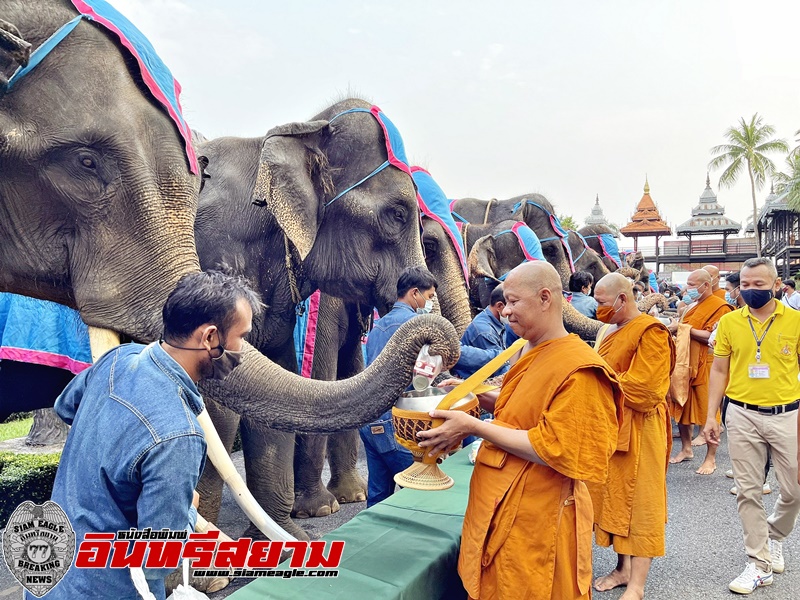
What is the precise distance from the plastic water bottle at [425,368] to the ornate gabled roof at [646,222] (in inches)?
1974

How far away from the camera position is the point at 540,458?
5.94ft

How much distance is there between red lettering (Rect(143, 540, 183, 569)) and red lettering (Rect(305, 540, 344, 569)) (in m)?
0.50

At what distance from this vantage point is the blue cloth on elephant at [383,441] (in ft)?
11.3

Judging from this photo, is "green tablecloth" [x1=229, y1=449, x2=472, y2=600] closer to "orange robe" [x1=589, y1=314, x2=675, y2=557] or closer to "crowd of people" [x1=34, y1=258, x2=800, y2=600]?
"crowd of people" [x1=34, y1=258, x2=800, y2=600]

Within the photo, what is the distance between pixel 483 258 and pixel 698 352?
99.8 inches

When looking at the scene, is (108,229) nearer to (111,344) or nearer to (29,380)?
(111,344)

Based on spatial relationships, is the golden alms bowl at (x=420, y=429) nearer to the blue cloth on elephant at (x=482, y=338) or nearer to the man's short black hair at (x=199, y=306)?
the man's short black hair at (x=199, y=306)

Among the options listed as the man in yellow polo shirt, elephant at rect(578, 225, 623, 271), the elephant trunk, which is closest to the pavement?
the man in yellow polo shirt

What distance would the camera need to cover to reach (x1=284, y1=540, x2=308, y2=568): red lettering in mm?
1688

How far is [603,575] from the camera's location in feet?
11.7

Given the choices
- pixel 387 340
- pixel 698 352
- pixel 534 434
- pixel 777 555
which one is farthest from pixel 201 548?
pixel 698 352

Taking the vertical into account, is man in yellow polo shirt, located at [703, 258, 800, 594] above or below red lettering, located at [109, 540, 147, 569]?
below

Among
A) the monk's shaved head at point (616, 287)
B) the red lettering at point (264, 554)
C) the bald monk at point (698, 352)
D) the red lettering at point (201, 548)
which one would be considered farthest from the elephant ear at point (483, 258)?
the red lettering at point (201, 548)

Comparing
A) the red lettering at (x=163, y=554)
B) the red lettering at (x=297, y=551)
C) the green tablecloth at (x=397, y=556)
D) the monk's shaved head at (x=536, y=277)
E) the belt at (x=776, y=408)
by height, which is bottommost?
the belt at (x=776, y=408)
